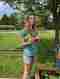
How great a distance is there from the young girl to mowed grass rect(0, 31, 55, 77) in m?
0.77

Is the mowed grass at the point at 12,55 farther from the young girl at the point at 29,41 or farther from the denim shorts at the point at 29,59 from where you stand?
the denim shorts at the point at 29,59

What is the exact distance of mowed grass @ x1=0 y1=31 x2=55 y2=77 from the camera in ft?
23.3

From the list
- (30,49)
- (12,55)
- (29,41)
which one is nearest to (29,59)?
(30,49)

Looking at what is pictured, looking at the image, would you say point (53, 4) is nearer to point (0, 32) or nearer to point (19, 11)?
point (19, 11)

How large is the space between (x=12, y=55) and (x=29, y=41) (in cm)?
112

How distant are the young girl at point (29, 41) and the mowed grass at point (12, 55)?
0.77 meters

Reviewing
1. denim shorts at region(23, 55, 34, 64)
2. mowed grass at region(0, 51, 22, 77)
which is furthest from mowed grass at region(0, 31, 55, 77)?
denim shorts at region(23, 55, 34, 64)

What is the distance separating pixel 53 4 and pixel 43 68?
1211 mm

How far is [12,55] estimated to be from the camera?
7242 millimetres

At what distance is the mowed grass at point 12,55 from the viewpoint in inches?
279

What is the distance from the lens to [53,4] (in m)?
7.03

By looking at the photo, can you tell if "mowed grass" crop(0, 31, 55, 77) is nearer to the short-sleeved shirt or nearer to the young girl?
the young girl

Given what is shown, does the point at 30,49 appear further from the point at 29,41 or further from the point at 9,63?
the point at 9,63

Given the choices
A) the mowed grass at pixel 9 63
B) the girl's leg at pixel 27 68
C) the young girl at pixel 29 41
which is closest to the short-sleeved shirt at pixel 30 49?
the young girl at pixel 29 41
